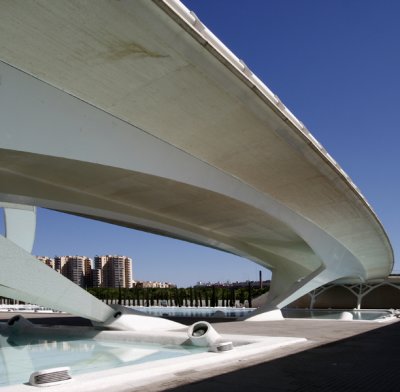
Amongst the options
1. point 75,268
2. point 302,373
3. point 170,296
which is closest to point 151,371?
point 302,373

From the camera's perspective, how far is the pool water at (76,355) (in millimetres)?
8848

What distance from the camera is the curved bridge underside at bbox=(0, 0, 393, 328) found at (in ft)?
25.7

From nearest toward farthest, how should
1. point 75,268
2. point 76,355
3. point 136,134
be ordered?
point 76,355 < point 136,134 < point 75,268

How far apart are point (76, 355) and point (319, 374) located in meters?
6.20

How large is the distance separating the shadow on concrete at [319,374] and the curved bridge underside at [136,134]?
5344 millimetres

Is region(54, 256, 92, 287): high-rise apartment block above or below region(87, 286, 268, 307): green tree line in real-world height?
above

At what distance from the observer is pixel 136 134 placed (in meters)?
11.2

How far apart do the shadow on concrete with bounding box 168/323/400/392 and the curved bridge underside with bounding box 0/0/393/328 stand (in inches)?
210

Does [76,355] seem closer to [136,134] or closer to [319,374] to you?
[136,134]

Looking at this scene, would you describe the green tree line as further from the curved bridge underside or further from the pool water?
the pool water

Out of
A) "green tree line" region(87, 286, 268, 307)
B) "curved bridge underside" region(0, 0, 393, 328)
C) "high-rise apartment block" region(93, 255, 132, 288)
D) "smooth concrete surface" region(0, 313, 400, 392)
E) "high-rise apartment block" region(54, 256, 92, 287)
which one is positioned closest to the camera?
"smooth concrete surface" region(0, 313, 400, 392)

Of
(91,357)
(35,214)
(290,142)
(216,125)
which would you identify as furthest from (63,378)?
(35,214)

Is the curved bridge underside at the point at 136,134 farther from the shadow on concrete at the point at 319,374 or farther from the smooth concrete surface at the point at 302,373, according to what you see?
the shadow on concrete at the point at 319,374

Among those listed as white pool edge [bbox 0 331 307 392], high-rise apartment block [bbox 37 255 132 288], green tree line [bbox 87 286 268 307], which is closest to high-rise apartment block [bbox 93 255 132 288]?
high-rise apartment block [bbox 37 255 132 288]
